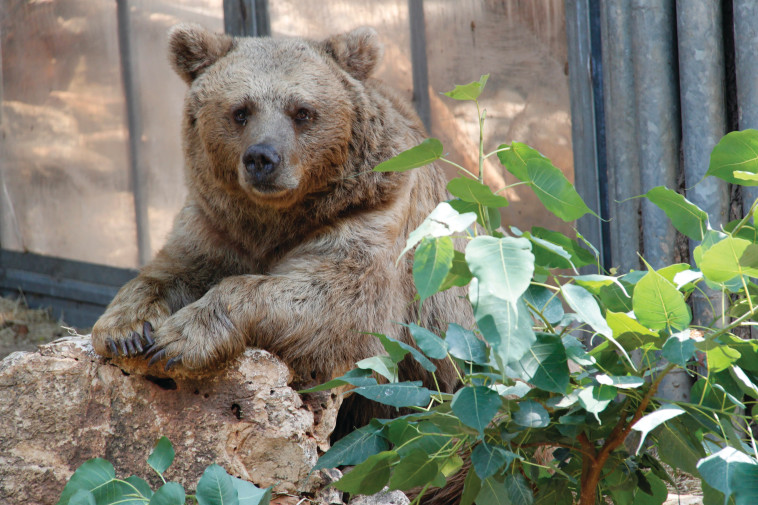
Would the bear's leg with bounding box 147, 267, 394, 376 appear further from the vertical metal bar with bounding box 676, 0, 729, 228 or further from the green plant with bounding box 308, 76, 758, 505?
the vertical metal bar with bounding box 676, 0, 729, 228

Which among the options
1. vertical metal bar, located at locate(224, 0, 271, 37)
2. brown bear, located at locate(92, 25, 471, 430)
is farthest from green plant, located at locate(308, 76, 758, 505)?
vertical metal bar, located at locate(224, 0, 271, 37)

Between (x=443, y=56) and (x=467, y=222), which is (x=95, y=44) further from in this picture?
(x=467, y=222)

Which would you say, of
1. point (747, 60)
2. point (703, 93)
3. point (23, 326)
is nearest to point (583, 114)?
point (703, 93)

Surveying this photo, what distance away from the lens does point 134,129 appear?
6816 millimetres

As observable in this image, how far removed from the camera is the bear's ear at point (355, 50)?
12.0 ft

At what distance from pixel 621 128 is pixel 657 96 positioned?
0.77ft

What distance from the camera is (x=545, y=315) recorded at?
2055 millimetres

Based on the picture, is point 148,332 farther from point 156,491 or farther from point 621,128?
point 621,128

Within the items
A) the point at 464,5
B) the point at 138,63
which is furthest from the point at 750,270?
the point at 138,63

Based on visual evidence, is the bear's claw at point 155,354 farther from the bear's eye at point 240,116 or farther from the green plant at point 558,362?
the bear's eye at point 240,116

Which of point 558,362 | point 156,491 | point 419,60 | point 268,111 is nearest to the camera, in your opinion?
point 558,362

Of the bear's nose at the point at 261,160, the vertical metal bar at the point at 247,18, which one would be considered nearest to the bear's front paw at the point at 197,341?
the bear's nose at the point at 261,160

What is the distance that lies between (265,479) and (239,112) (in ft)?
4.67

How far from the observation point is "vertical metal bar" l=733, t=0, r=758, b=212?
12.2 feet
